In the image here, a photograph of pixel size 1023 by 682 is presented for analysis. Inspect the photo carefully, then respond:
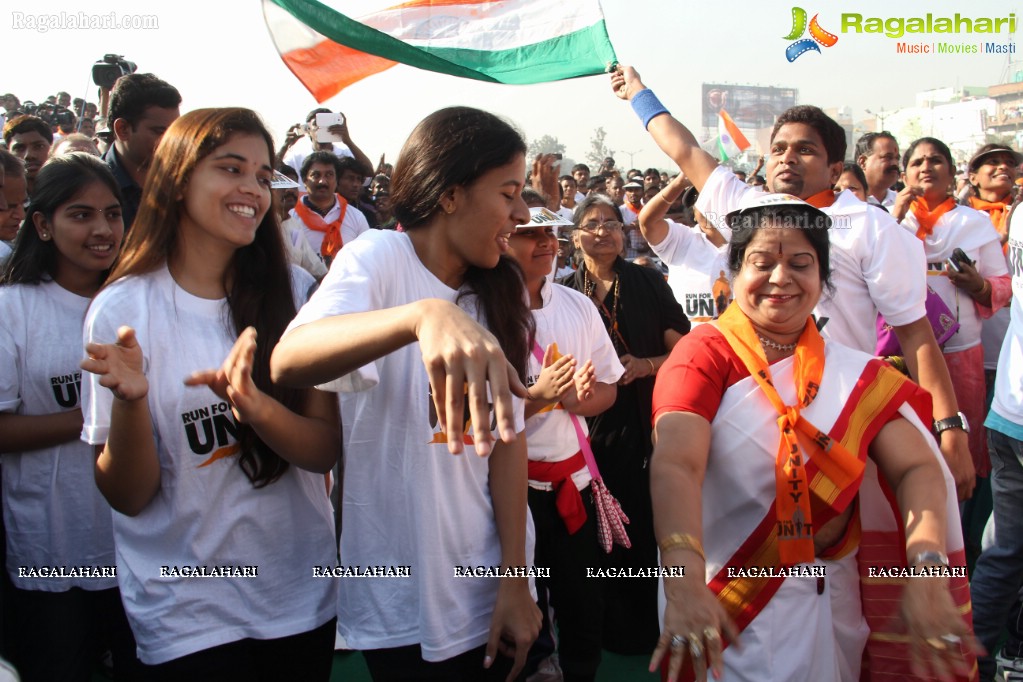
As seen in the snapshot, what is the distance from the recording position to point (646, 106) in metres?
3.40

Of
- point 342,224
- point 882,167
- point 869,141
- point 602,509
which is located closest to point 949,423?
point 602,509

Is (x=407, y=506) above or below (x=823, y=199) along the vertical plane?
below

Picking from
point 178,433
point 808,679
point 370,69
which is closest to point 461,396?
point 178,433

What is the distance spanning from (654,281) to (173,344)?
2.68 metres

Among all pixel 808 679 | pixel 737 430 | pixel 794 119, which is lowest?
pixel 808 679

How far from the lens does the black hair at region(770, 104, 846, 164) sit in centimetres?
320

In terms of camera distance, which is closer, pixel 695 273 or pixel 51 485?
pixel 51 485

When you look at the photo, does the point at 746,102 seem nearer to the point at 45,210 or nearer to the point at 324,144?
the point at 324,144

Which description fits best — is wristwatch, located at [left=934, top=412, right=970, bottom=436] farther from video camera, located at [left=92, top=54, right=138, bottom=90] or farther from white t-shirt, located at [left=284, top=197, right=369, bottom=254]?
white t-shirt, located at [left=284, top=197, right=369, bottom=254]

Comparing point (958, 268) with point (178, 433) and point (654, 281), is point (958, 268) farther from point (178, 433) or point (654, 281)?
point (178, 433)

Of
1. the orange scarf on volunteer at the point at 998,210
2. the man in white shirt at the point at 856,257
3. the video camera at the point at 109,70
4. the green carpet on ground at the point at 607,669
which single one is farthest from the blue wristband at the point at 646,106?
the orange scarf on volunteer at the point at 998,210

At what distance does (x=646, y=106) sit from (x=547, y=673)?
2447mm

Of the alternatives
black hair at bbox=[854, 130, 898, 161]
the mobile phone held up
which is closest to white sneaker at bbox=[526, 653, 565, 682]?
the mobile phone held up

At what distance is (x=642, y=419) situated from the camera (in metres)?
3.90
